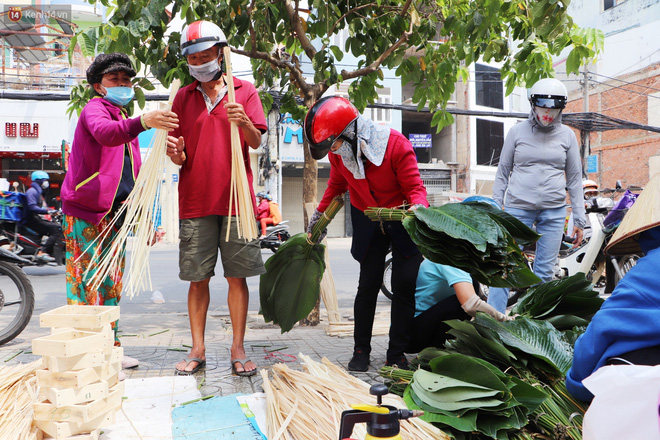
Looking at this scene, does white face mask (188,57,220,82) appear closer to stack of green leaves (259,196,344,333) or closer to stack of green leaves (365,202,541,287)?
stack of green leaves (259,196,344,333)

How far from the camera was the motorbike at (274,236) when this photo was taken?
412 inches

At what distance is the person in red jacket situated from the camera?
2828 millimetres

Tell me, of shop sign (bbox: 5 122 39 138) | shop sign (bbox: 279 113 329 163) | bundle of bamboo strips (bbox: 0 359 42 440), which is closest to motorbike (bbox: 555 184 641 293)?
bundle of bamboo strips (bbox: 0 359 42 440)

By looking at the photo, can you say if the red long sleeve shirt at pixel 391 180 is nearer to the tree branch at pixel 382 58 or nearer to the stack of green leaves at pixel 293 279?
the stack of green leaves at pixel 293 279

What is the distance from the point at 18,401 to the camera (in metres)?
2.24

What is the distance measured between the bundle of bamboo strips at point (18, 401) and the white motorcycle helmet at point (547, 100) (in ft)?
11.5

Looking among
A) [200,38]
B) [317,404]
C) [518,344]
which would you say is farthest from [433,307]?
[200,38]

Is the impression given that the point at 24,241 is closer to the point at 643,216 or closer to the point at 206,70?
the point at 206,70

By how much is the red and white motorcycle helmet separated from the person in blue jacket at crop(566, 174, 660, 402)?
2169 mm

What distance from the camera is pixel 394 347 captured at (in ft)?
9.95

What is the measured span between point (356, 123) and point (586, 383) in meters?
1.89

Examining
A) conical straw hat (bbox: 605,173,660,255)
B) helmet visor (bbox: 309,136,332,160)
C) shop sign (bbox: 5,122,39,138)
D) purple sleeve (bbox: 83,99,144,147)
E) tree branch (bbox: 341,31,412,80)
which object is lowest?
conical straw hat (bbox: 605,173,660,255)

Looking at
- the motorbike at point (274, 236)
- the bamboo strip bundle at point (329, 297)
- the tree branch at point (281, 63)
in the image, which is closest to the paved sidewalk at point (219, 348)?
the bamboo strip bundle at point (329, 297)

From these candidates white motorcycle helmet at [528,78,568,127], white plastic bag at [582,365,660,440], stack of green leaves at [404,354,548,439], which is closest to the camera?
white plastic bag at [582,365,660,440]
